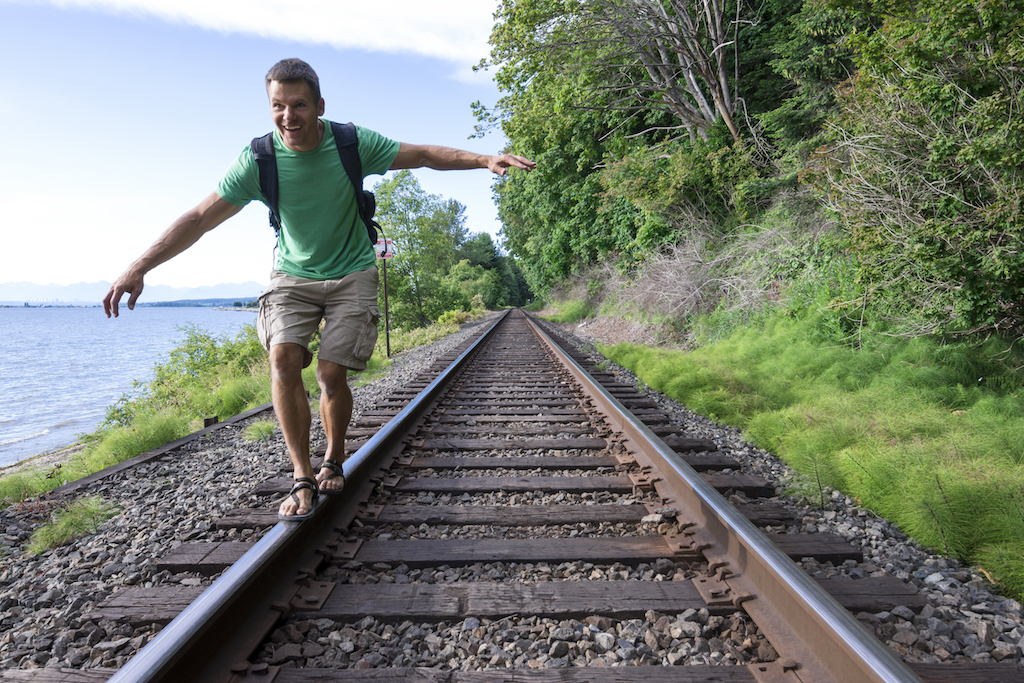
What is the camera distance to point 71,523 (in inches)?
103

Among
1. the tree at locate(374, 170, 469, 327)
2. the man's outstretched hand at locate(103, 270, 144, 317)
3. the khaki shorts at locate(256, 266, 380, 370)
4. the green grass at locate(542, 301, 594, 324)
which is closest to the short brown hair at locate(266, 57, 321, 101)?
the khaki shorts at locate(256, 266, 380, 370)

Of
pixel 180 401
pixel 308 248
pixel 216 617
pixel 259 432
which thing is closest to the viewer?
pixel 216 617

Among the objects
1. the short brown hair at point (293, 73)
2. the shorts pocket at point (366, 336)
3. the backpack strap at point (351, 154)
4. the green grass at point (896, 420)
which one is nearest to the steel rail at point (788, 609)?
the green grass at point (896, 420)

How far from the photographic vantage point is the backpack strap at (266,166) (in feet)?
7.92

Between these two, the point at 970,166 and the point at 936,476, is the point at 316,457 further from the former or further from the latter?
the point at 970,166

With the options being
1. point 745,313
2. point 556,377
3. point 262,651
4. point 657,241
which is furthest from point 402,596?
point 657,241

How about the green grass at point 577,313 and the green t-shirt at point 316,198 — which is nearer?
the green t-shirt at point 316,198

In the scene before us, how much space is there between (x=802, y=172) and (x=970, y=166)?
9.10 feet

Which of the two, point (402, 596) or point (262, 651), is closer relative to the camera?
point (262, 651)

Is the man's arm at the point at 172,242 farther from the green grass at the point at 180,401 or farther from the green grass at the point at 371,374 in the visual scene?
the green grass at the point at 371,374

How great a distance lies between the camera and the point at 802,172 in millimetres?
7531

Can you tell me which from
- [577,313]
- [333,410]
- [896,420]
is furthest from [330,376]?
[577,313]

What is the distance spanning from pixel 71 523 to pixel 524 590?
7.51ft

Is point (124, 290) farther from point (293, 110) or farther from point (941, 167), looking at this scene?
point (941, 167)
